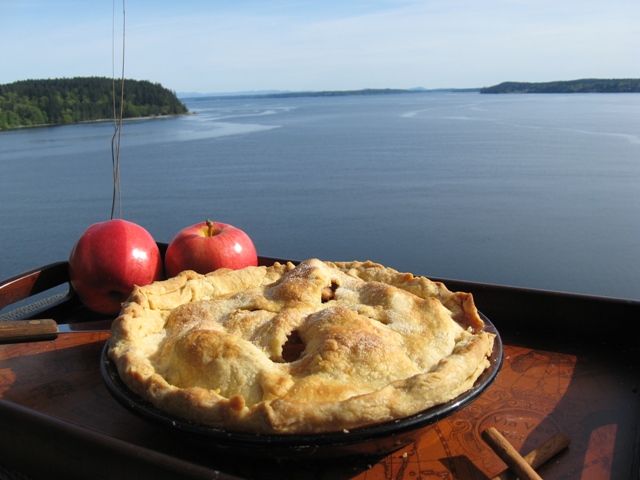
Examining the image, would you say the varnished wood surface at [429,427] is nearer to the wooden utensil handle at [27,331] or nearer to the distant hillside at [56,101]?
the wooden utensil handle at [27,331]

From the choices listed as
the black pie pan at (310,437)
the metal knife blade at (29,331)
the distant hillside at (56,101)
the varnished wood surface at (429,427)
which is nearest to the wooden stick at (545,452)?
the varnished wood surface at (429,427)

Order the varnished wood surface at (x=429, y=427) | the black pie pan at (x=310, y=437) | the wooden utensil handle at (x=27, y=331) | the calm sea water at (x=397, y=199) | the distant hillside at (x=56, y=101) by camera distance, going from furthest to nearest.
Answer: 1. the distant hillside at (x=56, y=101)
2. the calm sea water at (x=397, y=199)
3. the wooden utensil handle at (x=27, y=331)
4. the varnished wood surface at (x=429, y=427)
5. the black pie pan at (x=310, y=437)

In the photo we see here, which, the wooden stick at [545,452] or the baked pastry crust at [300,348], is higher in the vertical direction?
the baked pastry crust at [300,348]

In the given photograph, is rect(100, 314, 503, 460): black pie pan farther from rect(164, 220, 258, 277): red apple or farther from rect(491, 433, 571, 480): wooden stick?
rect(164, 220, 258, 277): red apple

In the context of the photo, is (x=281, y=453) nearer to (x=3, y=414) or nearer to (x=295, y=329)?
(x=295, y=329)

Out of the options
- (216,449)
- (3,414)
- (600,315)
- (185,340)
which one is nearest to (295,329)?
(185,340)

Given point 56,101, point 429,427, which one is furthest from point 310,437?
point 56,101

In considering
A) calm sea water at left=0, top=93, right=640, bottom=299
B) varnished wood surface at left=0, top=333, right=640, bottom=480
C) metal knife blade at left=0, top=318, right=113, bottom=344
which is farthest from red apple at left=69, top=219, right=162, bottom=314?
calm sea water at left=0, top=93, right=640, bottom=299
